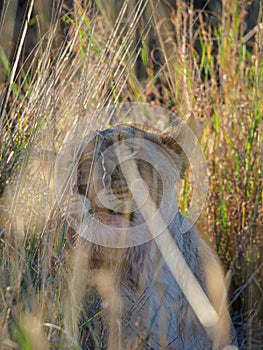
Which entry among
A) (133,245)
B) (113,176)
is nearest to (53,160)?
(113,176)

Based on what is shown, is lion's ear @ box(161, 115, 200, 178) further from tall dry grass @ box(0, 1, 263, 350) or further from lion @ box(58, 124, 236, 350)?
tall dry grass @ box(0, 1, 263, 350)

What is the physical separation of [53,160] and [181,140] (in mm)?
440

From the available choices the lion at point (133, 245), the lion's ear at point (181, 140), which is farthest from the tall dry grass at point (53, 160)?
the lion's ear at point (181, 140)

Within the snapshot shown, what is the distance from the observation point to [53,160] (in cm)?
238

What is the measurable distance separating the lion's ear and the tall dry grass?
247mm

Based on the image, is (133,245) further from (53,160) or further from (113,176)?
Result: (53,160)

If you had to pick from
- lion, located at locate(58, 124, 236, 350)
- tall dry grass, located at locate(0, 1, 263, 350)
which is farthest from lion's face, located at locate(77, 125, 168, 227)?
tall dry grass, located at locate(0, 1, 263, 350)

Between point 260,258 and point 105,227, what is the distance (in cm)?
125

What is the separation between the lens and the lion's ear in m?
2.44

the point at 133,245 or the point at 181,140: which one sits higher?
the point at 181,140

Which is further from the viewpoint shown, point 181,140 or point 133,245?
point 181,140

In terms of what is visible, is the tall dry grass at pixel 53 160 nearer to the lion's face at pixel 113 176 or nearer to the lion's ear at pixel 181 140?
the lion's face at pixel 113 176

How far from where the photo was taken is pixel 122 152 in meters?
2.28

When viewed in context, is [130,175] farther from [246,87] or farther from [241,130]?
A: [246,87]
